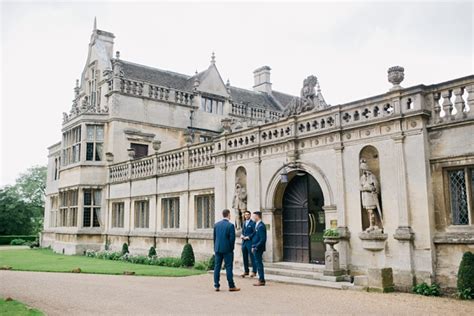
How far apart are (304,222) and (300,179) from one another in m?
1.41

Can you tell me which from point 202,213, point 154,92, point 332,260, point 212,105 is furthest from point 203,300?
point 212,105

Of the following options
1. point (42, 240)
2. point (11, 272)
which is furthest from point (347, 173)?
point (42, 240)

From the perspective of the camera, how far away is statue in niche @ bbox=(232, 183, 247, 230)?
1558 cm

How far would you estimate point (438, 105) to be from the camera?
1095cm

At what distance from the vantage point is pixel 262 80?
1503 inches

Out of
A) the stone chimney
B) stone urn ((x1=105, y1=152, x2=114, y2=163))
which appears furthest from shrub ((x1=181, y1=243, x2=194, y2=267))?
the stone chimney

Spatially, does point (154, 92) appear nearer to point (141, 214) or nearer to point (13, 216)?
point (141, 214)

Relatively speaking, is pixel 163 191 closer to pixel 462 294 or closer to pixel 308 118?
pixel 308 118

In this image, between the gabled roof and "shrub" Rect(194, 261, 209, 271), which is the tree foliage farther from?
"shrub" Rect(194, 261, 209, 271)

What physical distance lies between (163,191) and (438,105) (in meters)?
13.3

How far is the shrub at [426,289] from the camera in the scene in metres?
10.1

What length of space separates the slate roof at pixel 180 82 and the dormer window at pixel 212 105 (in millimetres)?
1257

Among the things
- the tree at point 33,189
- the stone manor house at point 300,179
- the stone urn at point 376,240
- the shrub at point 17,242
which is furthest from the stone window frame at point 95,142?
the tree at point 33,189

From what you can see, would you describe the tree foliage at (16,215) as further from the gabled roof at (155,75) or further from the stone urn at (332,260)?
the stone urn at (332,260)
